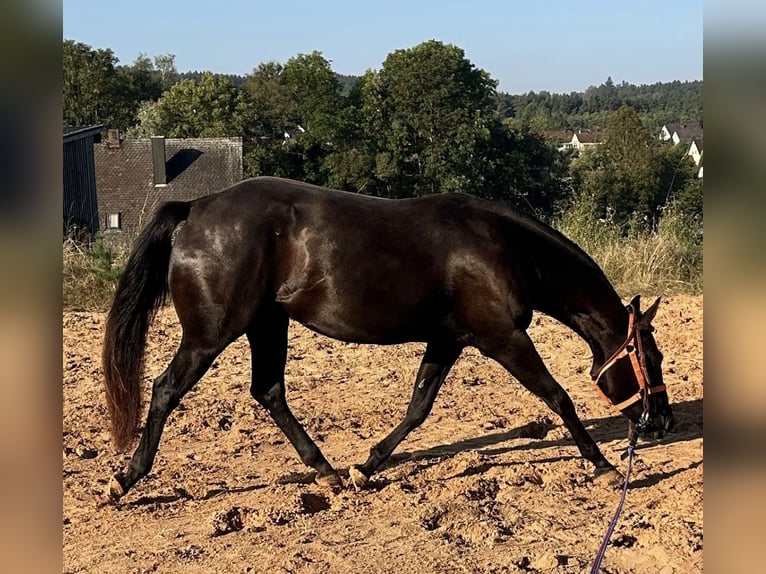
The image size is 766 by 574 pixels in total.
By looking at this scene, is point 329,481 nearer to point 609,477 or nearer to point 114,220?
point 609,477

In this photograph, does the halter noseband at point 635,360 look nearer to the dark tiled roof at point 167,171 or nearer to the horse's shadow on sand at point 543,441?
the horse's shadow on sand at point 543,441

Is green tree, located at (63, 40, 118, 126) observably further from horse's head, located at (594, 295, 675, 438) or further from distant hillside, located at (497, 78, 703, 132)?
horse's head, located at (594, 295, 675, 438)

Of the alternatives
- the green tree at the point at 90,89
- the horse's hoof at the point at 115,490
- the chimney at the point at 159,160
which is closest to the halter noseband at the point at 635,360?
the horse's hoof at the point at 115,490

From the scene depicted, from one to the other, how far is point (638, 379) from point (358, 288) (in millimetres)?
1667

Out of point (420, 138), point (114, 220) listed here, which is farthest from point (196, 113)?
point (114, 220)

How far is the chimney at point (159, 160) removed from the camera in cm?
4553

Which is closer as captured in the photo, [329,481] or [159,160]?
[329,481]

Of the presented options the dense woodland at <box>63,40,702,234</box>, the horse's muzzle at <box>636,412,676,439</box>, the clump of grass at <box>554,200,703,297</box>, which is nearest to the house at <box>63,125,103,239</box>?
the dense woodland at <box>63,40,702,234</box>

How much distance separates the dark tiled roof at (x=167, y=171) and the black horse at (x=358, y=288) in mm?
40283

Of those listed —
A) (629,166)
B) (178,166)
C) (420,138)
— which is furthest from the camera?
(420,138)

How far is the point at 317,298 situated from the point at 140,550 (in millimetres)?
1545

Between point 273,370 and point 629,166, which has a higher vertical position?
point 629,166

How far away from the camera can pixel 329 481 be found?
16.3 ft
